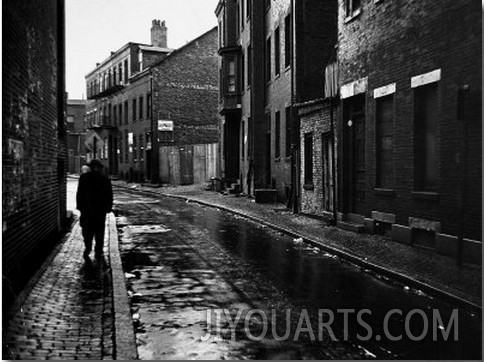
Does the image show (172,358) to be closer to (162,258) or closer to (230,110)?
(162,258)

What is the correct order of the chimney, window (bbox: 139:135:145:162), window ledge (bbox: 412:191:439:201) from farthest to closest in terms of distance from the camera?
the chimney
window (bbox: 139:135:145:162)
window ledge (bbox: 412:191:439:201)

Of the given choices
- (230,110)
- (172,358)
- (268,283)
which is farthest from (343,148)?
(230,110)

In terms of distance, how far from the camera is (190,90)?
44688 mm

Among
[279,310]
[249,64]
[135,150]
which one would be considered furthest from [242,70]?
[279,310]

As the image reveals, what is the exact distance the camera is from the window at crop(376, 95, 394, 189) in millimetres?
12891

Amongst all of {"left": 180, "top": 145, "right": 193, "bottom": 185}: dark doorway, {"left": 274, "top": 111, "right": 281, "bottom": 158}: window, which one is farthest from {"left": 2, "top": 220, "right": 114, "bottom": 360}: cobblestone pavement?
{"left": 180, "top": 145, "right": 193, "bottom": 185}: dark doorway

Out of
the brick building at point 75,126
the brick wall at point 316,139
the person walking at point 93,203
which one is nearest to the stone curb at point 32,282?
the person walking at point 93,203

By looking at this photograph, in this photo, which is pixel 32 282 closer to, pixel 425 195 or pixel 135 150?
pixel 425 195

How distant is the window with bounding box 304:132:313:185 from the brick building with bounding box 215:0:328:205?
0.57 metres

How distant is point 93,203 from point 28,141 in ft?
5.37

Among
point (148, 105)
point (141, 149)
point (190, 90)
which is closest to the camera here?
point (190, 90)

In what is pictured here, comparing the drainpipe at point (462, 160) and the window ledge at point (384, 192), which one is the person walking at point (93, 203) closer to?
the drainpipe at point (462, 160)

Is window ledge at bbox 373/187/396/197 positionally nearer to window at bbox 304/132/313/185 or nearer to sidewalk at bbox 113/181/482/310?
sidewalk at bbox 113/181/482/310

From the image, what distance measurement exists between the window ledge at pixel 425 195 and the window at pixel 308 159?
7407 mm
